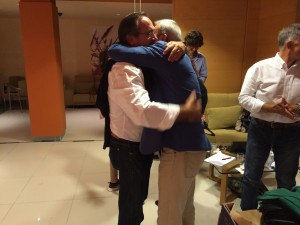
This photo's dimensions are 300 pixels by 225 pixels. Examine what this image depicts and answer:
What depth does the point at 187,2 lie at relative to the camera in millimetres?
3879

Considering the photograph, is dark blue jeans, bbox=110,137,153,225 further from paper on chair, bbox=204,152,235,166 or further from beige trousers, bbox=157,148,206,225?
paper on chair, bbox=204,152,235,166

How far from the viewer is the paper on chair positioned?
2.52m

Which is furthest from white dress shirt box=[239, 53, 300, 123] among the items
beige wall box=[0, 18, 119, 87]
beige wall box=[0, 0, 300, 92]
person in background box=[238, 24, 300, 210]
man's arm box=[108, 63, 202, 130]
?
beige wall box=[0, 18, 119, 87]

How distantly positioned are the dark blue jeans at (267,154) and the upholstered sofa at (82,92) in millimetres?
5536

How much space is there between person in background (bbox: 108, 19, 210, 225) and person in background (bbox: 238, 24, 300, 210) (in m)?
0.71

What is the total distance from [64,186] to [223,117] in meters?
2.15

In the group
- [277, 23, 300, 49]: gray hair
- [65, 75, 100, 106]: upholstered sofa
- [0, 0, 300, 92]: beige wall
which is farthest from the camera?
[65, 75, 100, 106]: upholstered sofa

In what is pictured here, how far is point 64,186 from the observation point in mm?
2816

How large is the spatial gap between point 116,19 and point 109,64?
6.33 metres

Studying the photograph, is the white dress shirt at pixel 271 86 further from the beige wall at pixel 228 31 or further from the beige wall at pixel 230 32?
the beige wall at pixel 228 31

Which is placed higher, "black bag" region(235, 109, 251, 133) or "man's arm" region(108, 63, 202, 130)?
"man's arm" region(108, 63, 202, 130)

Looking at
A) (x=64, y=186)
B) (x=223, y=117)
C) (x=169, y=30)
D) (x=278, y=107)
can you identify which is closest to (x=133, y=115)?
(x=169, y=30)

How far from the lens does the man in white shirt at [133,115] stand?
118 cm

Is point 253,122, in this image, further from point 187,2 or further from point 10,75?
point 10,75
